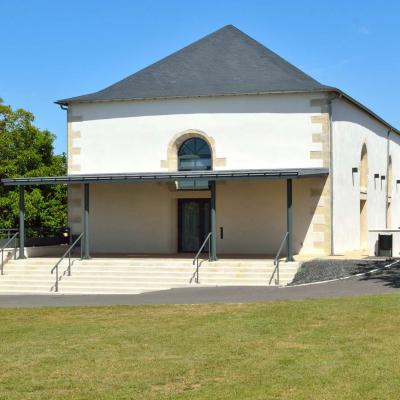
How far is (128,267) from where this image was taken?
22.5m

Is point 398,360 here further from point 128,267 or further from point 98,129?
point 98,129

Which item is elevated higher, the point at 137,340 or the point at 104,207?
the point at 104,207

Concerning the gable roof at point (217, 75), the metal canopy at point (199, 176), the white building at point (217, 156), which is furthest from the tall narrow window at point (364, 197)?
the metal canopy at point (199, 176)

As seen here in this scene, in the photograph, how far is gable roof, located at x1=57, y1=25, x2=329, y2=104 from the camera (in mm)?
25895

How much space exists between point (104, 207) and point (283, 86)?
26.3ft

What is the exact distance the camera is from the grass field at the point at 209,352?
8.36m

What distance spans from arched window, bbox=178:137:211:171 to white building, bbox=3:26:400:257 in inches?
1.4

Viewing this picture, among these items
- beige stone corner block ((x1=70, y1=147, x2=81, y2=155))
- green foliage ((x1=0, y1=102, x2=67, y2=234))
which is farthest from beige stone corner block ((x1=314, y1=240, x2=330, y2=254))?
green foliage ((x1=0, y1=102, x2=67, y2=234))

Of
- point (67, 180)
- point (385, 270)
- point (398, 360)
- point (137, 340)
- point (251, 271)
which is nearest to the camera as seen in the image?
point (398, 360)

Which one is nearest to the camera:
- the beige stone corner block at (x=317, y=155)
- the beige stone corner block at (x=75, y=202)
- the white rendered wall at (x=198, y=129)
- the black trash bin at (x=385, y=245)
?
Result: the black trash bin at (x=385, y=245)

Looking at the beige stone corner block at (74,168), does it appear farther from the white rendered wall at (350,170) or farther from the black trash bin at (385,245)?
the black trash bin at (385,245)

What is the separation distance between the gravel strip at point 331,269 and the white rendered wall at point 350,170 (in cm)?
397

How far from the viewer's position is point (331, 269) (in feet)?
66.0

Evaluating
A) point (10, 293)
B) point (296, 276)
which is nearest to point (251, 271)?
point (296, 276)
